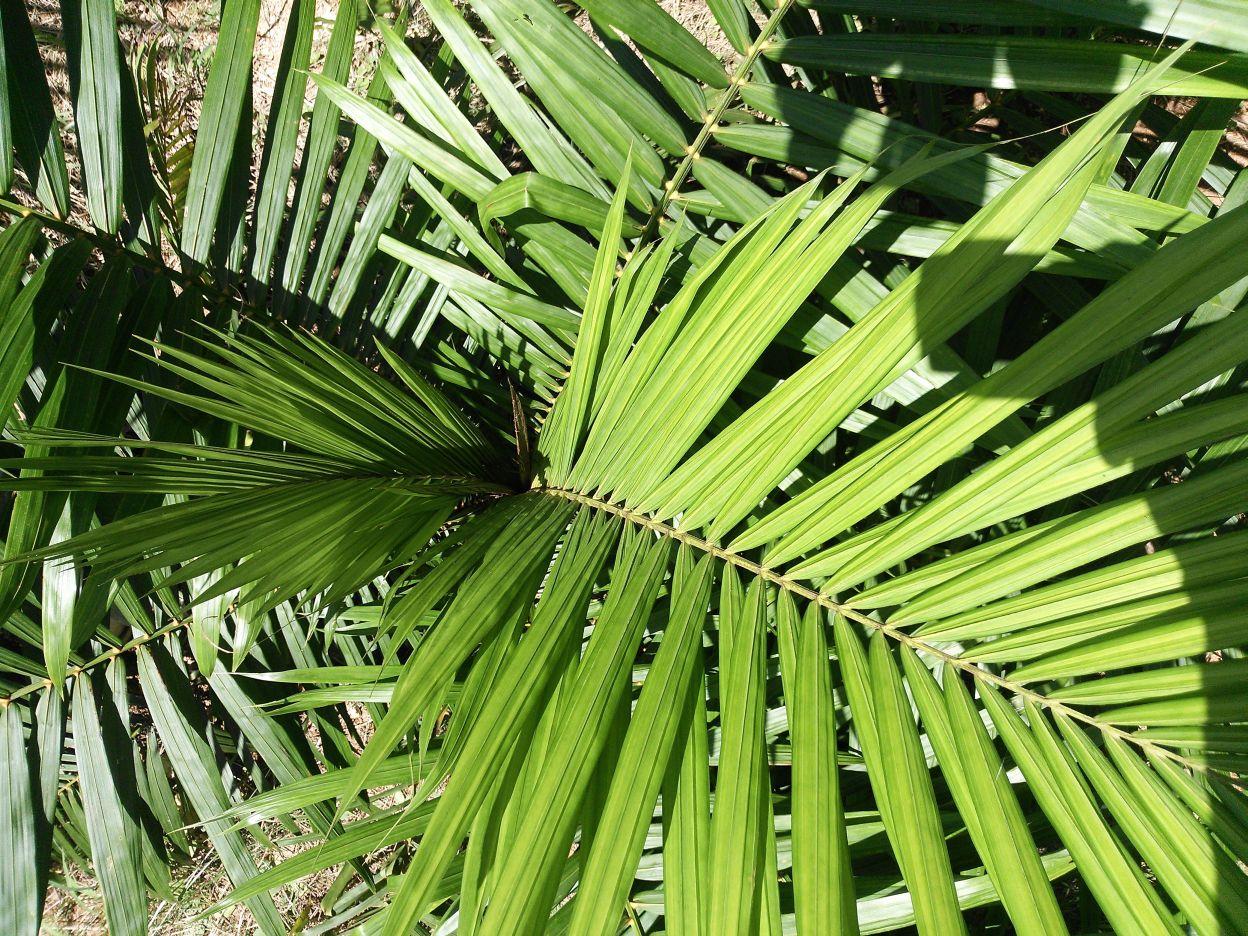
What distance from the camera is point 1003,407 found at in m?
0.52

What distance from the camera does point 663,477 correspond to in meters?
0.70

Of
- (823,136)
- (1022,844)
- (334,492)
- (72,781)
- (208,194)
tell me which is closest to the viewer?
(1022,844)

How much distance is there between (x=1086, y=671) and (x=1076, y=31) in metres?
0.86

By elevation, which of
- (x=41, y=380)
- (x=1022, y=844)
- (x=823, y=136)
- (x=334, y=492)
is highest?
(x=823, y=136)

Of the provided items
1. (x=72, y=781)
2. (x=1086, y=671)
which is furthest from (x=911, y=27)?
(x=72, y=781)

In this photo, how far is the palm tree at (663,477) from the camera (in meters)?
0.49

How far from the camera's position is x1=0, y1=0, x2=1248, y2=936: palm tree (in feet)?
1.62

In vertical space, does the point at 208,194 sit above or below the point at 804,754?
above

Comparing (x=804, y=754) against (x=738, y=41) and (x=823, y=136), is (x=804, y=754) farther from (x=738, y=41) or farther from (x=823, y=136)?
(x=738, y=41)

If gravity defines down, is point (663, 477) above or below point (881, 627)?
above

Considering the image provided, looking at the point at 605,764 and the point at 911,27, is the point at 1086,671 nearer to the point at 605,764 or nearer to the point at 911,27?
the point at 605,764

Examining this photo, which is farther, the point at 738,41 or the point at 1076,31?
the point at 1076,31

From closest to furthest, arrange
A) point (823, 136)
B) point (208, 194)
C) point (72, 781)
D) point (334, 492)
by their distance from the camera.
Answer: point (334, 492)
point (823, 136)
point (208, 194)
point (72, 781)

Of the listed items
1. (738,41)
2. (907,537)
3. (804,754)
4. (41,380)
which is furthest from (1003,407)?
(41,380)
